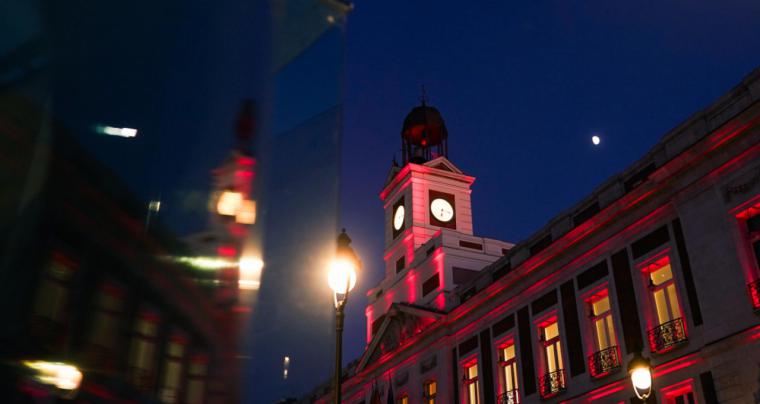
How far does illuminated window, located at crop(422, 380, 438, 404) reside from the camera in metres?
31.4

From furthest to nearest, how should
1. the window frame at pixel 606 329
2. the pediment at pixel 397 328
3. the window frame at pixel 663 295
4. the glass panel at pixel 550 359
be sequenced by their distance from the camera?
the pediment at pixel 397 328 < the glass panel at pixel 550 359 < the window frame at pixel 606 329 < the window frame at pixel 663 295

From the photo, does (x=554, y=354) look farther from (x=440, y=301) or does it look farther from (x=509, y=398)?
(x=440, y=301)

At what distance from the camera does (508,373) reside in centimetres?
2662

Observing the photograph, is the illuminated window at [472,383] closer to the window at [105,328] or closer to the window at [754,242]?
the window at [754,242]

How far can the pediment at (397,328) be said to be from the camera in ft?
109

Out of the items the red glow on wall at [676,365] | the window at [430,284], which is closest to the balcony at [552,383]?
the red glow on wall at [676,365]

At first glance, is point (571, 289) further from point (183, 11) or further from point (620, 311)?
point (183, 11)

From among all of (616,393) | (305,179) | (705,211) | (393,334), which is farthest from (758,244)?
(393,334)

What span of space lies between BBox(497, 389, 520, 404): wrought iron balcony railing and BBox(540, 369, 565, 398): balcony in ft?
5.58

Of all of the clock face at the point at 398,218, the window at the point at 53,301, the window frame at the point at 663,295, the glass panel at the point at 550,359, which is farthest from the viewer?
the clock face at the point at 398,218

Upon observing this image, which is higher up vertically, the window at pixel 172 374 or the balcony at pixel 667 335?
the balcony at pixel 667 335

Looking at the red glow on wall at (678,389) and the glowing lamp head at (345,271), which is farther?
the red glow on wall at (678,389)

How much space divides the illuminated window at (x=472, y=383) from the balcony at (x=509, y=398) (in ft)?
7.62

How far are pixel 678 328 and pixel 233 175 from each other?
19.8 meters
